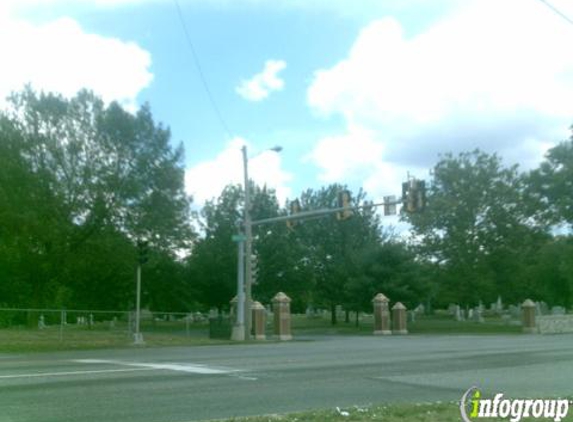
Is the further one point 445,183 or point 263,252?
point 445,183

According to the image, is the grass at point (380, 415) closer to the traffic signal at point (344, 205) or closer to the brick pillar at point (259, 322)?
the traffic signal at point (344, 205)

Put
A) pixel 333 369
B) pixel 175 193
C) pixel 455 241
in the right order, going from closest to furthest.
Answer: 1. pixel 333 369
2. pixel 175 193
3. pixel 455 241

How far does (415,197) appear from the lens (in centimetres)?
2719

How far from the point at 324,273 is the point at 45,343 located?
1624 inches

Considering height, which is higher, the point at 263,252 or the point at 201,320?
the point at 263,252

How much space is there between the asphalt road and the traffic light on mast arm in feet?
20.9

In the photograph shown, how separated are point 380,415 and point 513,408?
1795 mm

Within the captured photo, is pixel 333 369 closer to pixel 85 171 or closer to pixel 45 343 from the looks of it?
pixel 45 343

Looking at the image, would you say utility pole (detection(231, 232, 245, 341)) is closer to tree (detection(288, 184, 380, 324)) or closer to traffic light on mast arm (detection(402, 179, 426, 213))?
traffic light on mast arm (detection(402, 179, 426, 213))

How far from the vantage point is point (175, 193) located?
55125 millimetres

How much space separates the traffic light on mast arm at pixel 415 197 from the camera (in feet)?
88.8

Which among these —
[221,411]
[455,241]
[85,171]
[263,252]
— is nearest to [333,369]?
[221,411]

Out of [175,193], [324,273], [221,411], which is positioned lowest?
[221,411]

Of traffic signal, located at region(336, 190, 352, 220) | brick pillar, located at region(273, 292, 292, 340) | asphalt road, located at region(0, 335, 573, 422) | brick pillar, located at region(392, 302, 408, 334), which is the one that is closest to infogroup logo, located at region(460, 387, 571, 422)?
asphalt road, located at region(0, 335, 573, 422)
